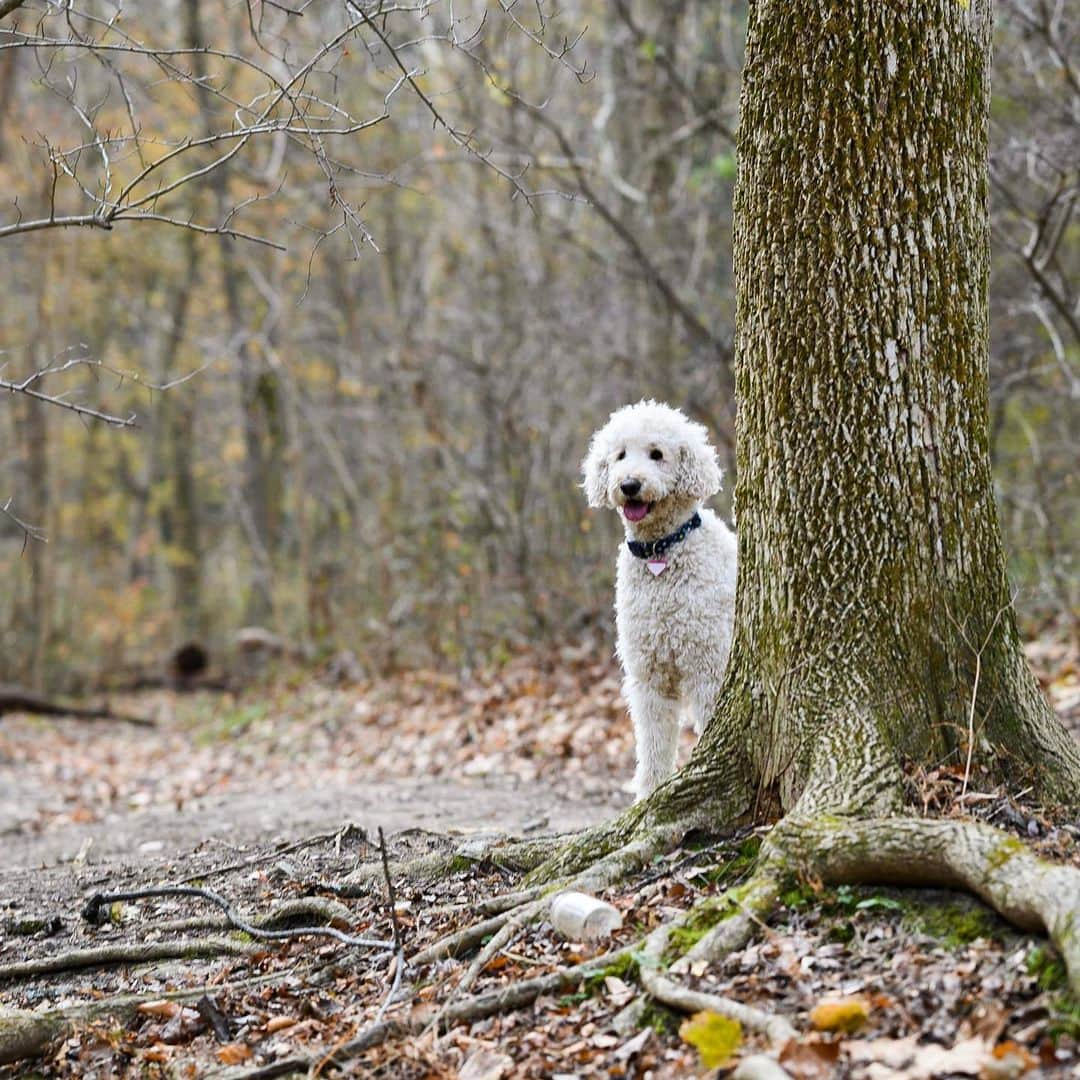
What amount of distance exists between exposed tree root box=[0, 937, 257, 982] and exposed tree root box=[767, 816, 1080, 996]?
2262 mm

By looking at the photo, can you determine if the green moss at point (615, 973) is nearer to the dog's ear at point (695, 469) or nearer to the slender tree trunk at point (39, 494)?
the dog's ear at point (695, 469)

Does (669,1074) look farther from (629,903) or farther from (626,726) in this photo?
(626,726)

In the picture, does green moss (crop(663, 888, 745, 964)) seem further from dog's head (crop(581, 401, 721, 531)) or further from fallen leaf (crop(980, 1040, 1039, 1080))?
dog's head (crop(581, 401, 721, 531))

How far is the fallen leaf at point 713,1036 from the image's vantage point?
3.05 metres

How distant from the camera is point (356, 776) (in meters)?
11.0

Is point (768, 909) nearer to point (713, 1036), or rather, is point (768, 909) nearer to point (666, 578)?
point (713, 1036)

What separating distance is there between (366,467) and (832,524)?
56.9 ft

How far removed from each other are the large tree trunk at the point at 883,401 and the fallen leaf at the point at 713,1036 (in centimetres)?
109

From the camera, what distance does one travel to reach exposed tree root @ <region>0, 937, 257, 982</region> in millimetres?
4734

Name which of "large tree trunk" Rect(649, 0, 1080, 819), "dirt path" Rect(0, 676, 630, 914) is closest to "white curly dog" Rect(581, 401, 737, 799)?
"dirt path" Rect(0, 676, 630, 914)

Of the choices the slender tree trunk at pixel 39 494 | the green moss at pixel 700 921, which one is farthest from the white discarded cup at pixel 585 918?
the slender tree trunk at pixel 39 494

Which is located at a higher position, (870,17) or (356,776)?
(870,17)

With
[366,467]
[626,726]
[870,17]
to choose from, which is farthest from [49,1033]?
[366,467]

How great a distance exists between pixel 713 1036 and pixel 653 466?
11.5 feet
